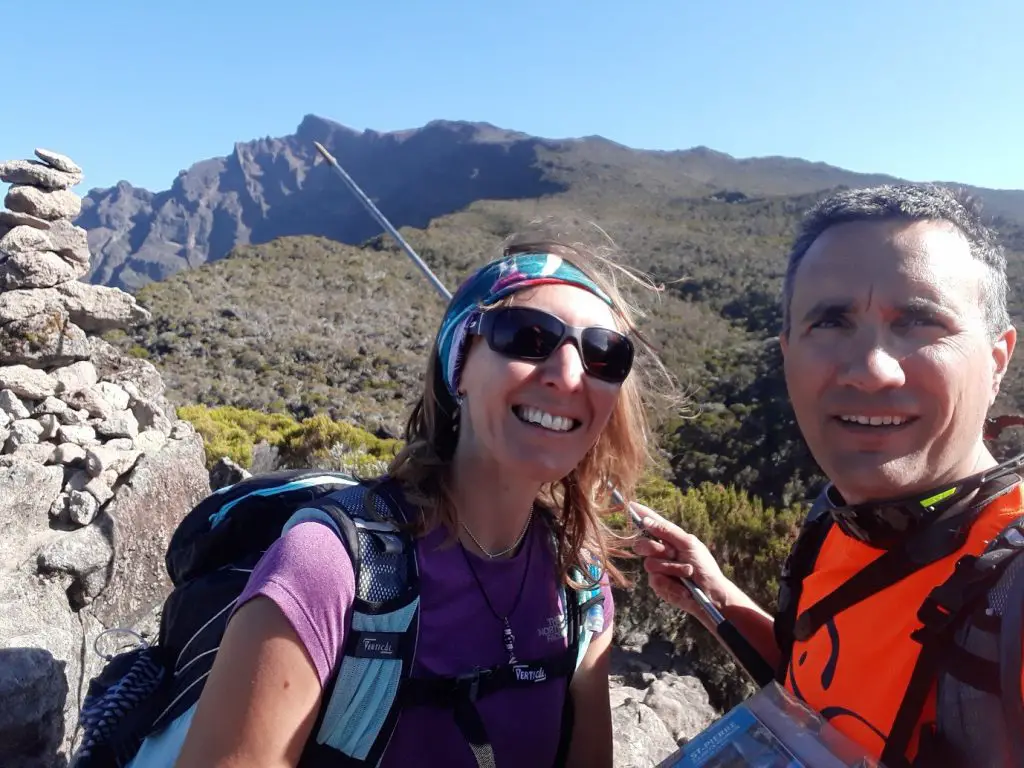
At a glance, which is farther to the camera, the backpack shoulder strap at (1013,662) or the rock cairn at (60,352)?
the rock cairn at (60,352)

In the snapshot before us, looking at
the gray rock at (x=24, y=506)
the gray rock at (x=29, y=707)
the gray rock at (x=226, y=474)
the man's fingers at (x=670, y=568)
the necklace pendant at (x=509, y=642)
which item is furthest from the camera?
the gray rock at (x=226, y=474)

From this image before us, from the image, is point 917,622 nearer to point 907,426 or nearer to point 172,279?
point 907,426

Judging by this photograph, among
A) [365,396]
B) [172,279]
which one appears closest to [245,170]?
[172,279]

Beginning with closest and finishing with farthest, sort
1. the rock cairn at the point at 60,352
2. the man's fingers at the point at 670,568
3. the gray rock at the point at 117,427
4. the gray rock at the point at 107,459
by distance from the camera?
the man's fingers at the point at 670,568, the gray rock at the point at 107,459, the rock cairn at the point at 60,352, the gray rock at the point at 117,427

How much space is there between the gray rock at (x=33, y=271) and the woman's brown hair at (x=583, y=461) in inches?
187

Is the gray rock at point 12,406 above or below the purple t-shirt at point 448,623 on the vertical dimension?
below

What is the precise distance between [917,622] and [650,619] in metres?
3.54

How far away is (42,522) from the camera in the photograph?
156 inches

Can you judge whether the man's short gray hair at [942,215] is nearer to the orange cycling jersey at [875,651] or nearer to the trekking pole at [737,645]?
the orange cycling jersey at [875,651]

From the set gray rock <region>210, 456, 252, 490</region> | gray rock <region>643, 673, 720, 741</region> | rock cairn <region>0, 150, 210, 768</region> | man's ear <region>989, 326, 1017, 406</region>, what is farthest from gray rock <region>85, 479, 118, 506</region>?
man's ear <region>989, 326, 1017, 406</region>

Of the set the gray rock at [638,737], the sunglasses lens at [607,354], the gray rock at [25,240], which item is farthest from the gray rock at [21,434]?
the sunglasses lens at [607,354]

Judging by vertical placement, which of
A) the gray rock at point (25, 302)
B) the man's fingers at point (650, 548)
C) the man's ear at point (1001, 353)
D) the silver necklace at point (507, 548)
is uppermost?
the man's ear at point (1001, 353)

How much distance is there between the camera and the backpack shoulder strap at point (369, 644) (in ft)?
4.30

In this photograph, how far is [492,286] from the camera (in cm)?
170
